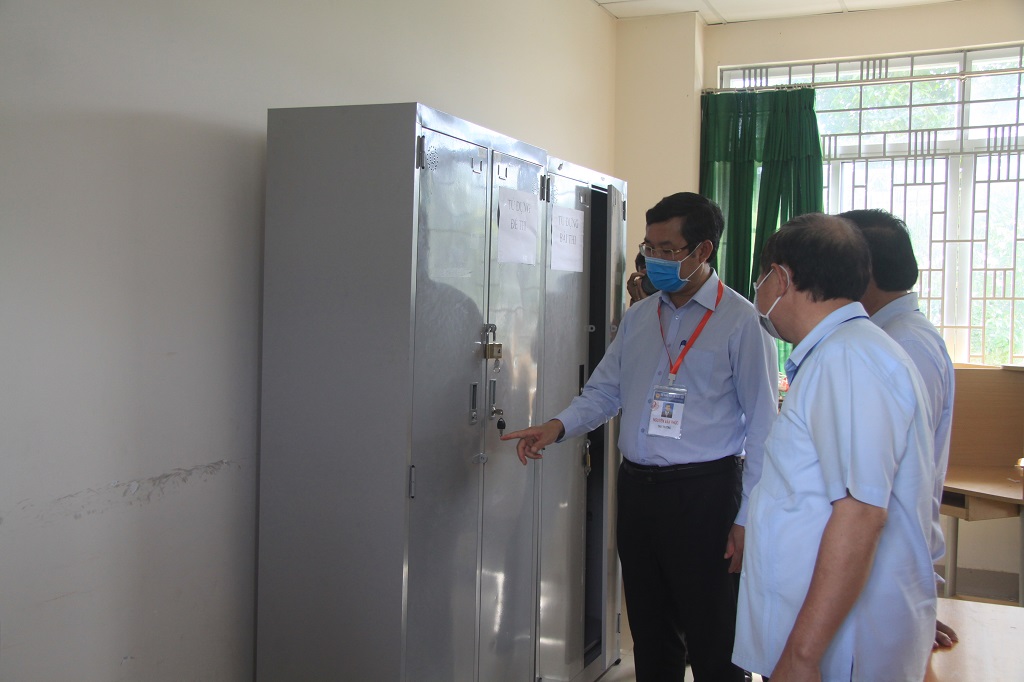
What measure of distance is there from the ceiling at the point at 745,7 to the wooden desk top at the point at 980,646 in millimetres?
3705

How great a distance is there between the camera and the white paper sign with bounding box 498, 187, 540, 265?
2529 millimetres

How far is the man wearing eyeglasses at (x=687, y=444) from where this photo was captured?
238cm

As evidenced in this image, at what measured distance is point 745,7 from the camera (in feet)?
16.0

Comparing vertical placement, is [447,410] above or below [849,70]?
below

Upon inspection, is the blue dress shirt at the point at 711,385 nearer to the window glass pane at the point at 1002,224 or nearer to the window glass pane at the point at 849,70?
the window glass pane at the point at 1002,224

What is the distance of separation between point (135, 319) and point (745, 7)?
4105 mm

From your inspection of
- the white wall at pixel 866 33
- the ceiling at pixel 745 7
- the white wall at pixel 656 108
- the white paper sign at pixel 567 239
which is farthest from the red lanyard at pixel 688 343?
the white wall at pixel 866 33

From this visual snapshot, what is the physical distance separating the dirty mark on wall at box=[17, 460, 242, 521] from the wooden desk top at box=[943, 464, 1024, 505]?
3133mm

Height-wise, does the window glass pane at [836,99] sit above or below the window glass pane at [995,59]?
below

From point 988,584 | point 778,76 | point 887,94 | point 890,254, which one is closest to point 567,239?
point 890,254

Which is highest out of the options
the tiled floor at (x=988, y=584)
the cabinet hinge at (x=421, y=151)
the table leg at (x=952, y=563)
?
the cabinet hinge at (x=421, y=151)

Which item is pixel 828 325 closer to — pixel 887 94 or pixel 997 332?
pixel 997 332

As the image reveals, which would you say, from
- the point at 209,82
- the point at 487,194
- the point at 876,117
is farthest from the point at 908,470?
the point at 876,117

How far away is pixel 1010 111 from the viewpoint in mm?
4766
